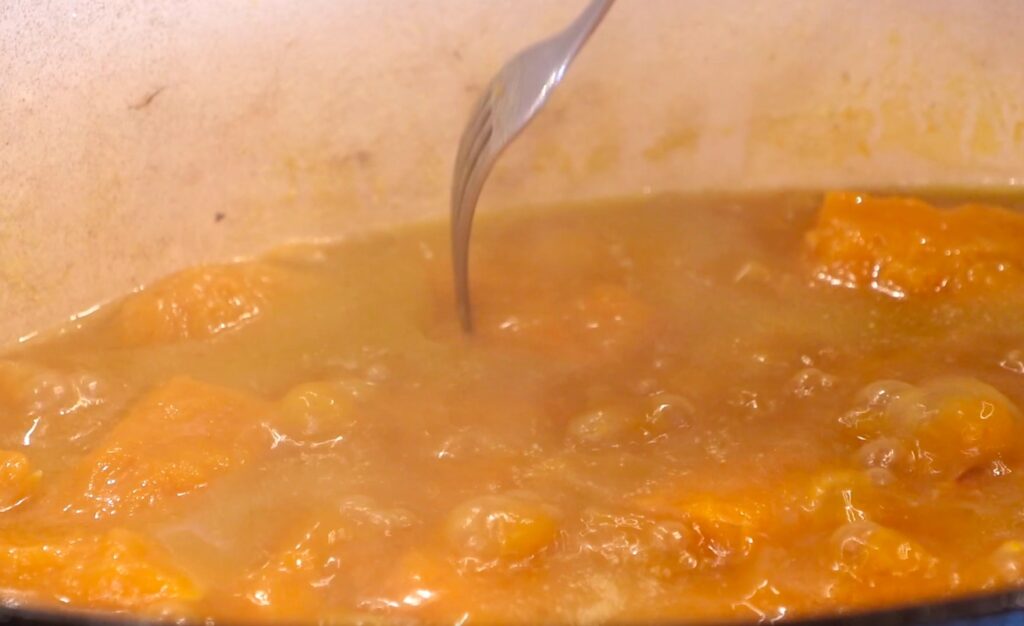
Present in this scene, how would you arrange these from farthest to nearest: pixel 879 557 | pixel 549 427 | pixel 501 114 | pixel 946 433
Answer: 1. pixel 501 114
2. pixel 549 427
3. pixel 946 433
4. pixel 879 557

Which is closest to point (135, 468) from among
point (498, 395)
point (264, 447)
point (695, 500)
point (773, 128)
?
point (264, 447)

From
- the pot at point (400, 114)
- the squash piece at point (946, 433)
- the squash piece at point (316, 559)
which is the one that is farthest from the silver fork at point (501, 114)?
the squash piece at point (946, 433)

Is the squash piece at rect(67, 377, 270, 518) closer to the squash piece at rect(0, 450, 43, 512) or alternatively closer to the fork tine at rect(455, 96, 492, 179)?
the squash piece at rect(0, 450, 43, 512)

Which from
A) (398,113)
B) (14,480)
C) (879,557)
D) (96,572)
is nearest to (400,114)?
(398,113)

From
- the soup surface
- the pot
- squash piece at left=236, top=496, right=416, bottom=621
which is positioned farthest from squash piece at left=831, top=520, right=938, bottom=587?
the pot

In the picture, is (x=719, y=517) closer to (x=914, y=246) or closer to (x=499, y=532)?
(x=499, y=532)

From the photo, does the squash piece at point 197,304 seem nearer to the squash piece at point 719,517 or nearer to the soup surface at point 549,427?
the soup surface at point 549,427

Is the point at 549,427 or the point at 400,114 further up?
the point at 400,114
